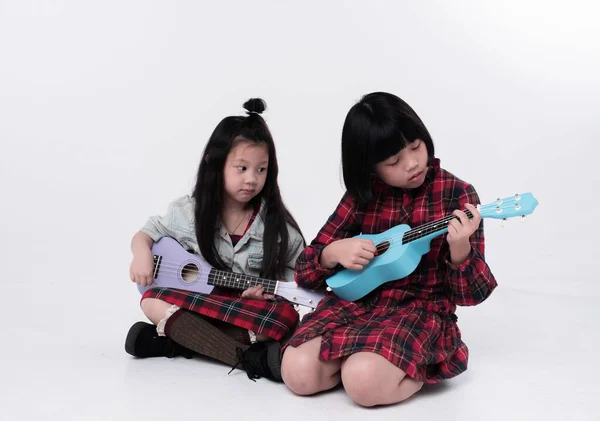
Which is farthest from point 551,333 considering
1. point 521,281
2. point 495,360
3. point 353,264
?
point 353,264

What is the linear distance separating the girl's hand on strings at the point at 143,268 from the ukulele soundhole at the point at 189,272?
0.09 meters

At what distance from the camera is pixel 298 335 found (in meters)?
1.91

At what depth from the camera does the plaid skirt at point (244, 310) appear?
2121 millimetres

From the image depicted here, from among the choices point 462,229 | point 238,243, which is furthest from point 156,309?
point 462,229

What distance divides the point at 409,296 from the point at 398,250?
0.45 feet

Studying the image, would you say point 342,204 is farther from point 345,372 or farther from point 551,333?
point 551,333

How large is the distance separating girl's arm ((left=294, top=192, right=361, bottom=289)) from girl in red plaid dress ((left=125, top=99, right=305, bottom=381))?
0.15 meters

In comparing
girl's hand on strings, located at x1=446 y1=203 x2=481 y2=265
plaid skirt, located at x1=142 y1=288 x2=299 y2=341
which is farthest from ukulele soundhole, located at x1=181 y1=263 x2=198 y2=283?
girl's hand on strings, located at x1=446 y1=203 x2=481 y2=265

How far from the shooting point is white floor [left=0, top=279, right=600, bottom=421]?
68.7 inches

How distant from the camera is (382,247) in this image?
6.43 ft

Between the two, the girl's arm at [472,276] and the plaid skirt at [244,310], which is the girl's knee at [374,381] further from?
the plaid skirt at [244,310]

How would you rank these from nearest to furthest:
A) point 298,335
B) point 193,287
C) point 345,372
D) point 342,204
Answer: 1. point 345,372
2. point 298,335
3. point 342,204
4. point 193,287

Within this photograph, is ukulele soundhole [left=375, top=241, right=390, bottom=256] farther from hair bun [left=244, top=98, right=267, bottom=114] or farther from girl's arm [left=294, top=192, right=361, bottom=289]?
hair bun [left=244, top=98, right=267, bottom=114]

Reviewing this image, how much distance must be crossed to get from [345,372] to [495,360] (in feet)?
1.71
